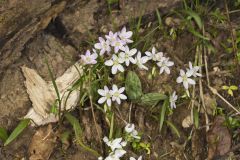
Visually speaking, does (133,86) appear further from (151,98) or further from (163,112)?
(163,112)

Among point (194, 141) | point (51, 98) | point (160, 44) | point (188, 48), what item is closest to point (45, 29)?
point (51, 98)

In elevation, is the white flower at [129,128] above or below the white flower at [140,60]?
below

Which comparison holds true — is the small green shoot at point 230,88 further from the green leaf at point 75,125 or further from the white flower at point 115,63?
the green leaf at point 75,125

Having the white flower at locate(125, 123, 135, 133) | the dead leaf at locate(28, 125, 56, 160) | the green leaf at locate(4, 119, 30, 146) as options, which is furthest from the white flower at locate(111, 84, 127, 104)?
the green leaf at locate(4, 119, 30, 146)

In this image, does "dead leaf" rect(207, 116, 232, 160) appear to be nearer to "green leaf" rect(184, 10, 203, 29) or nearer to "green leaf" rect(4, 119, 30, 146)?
"green leaf" rect(184, 10, 203, 29)

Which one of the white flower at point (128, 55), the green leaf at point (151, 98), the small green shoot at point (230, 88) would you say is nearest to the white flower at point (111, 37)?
the white flower at point (128, 55)

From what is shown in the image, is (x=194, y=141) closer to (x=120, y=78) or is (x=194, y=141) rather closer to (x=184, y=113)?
(x=184, y=113)

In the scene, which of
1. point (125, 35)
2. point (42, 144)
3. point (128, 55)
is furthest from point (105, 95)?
point (42, 144)
